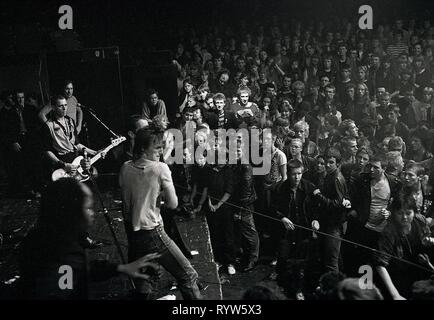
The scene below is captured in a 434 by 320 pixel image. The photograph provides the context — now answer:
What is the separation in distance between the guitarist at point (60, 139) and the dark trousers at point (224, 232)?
1753mm

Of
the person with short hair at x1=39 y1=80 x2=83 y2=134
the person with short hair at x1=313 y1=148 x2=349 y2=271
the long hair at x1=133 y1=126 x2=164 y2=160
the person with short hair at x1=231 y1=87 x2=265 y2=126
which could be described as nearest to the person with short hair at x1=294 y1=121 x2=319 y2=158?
the person with short hair at x1=231 y1=87 x2=265 y2=126

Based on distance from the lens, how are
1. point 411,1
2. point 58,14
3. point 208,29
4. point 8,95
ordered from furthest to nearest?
1. point 411,1
2. point 208,29
3. point 58,14
4. point 8,95

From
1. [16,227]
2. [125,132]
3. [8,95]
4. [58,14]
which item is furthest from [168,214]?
A: [58,14]

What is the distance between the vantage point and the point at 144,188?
3820mm

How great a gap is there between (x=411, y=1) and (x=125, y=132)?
34.5 feet

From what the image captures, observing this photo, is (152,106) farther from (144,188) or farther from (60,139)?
(144,188)

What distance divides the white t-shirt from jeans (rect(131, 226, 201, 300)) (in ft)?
0.23

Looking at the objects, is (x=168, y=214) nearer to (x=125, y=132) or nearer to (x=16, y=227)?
(x=16, y=227)

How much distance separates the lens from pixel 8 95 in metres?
7.30

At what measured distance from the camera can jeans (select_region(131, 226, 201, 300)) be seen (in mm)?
Result: 3830

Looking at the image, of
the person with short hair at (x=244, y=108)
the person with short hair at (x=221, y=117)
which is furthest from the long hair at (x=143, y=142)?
the person with short hair at (x=244, y=108)

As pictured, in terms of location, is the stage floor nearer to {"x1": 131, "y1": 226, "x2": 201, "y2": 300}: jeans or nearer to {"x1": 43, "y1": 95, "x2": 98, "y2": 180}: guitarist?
{"x1": 43, "y1": 95, "x2": 98, "y2": 180}: guitarist

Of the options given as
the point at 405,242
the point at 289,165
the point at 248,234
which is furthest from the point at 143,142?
the point at 405,242

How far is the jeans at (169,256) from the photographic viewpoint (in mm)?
3830
